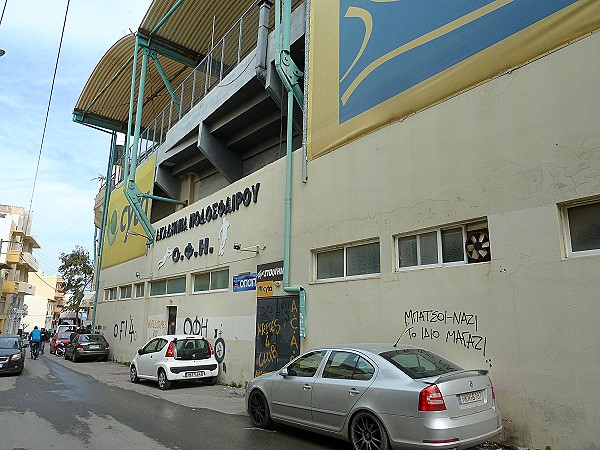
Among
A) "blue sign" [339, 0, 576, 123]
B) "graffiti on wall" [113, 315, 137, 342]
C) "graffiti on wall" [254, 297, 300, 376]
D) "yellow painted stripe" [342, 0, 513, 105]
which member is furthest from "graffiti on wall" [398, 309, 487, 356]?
"graffiti on wall" [113, 315, 137, 342]

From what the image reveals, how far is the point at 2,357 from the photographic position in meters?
15.7

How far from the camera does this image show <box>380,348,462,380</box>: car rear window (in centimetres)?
595

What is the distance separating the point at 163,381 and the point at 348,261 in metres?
6.25

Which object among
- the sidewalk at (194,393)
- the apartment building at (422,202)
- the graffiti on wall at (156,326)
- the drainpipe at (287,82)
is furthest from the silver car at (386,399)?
the graffiti on wall at (156,326)

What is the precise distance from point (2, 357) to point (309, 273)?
38.5 feet

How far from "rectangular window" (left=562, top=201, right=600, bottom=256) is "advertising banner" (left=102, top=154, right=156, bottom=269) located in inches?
765

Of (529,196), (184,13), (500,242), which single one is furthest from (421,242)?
(184,13)

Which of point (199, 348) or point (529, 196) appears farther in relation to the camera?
point (199, 348)

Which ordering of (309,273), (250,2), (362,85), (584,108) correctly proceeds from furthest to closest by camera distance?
(250,2) < (309,273) < (362,85) < (584,108)

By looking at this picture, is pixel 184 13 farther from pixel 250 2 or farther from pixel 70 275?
pixel 70 275

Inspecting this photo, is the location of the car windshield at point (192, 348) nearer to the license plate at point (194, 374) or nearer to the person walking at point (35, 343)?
the license plate at point (194, 374)

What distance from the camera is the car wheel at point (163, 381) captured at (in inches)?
485

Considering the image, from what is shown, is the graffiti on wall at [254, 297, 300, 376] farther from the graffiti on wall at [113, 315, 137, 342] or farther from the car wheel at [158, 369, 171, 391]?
the graffiti on wall at [113, 315, 137, 342]

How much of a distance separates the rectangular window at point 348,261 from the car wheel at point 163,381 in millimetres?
5045
